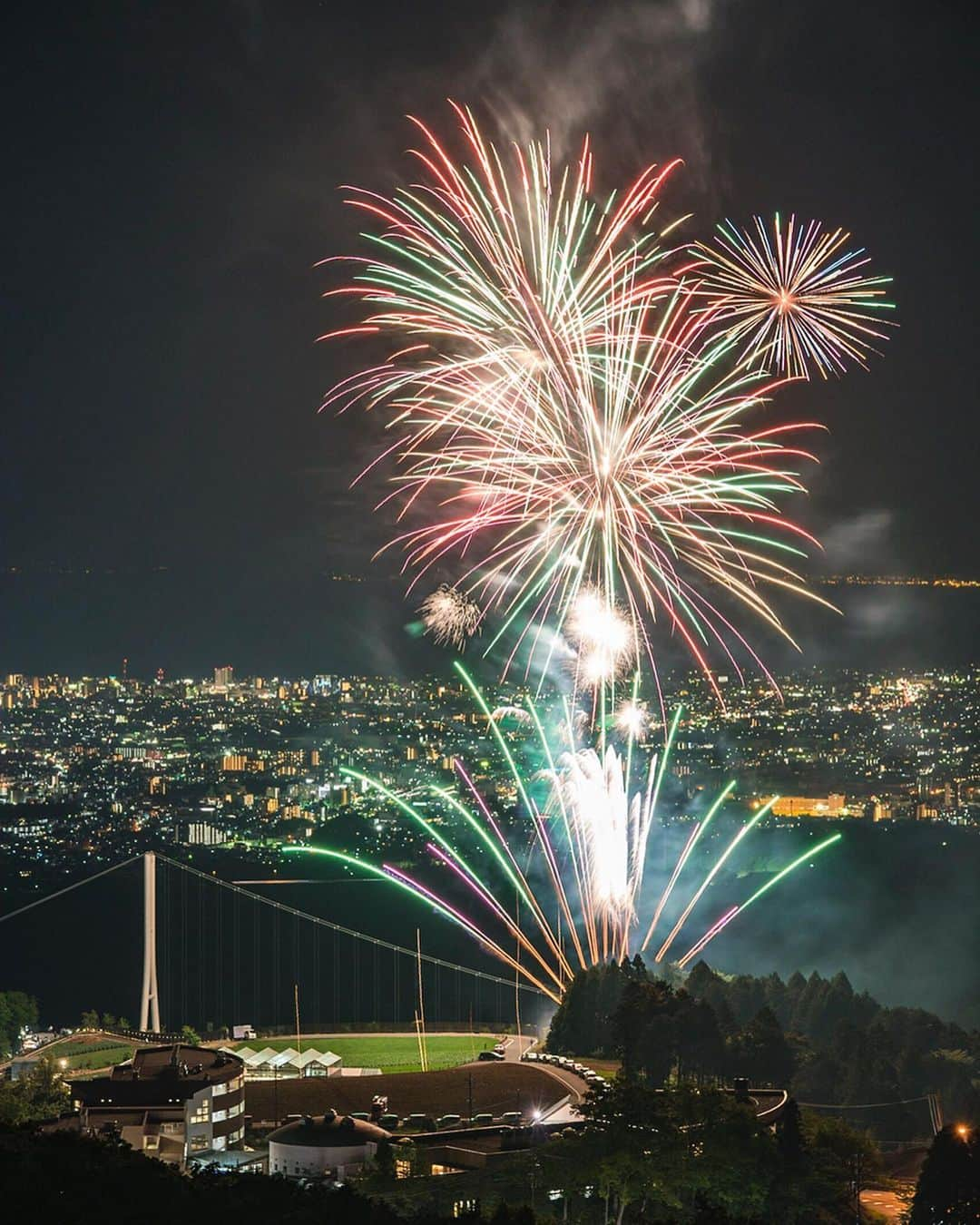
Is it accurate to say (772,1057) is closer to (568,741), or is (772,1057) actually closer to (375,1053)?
(568,741)

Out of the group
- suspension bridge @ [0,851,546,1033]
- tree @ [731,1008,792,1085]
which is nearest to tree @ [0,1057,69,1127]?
tree @ [731,1008,792,1085]

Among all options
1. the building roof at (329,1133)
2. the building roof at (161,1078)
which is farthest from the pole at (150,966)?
the building roof at (329,1133)

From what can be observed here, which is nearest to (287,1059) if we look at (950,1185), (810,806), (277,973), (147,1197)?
(950,1185)

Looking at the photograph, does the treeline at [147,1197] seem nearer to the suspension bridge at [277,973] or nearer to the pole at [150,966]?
the pole at [150,966]

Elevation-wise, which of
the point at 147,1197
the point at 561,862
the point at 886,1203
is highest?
the point at 561,862

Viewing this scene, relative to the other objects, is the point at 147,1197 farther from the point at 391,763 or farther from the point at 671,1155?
the point at 391,763

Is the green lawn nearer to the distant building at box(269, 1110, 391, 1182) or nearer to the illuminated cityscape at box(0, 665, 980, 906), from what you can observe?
the distant building at box(269, 1110, 391, 1182)
